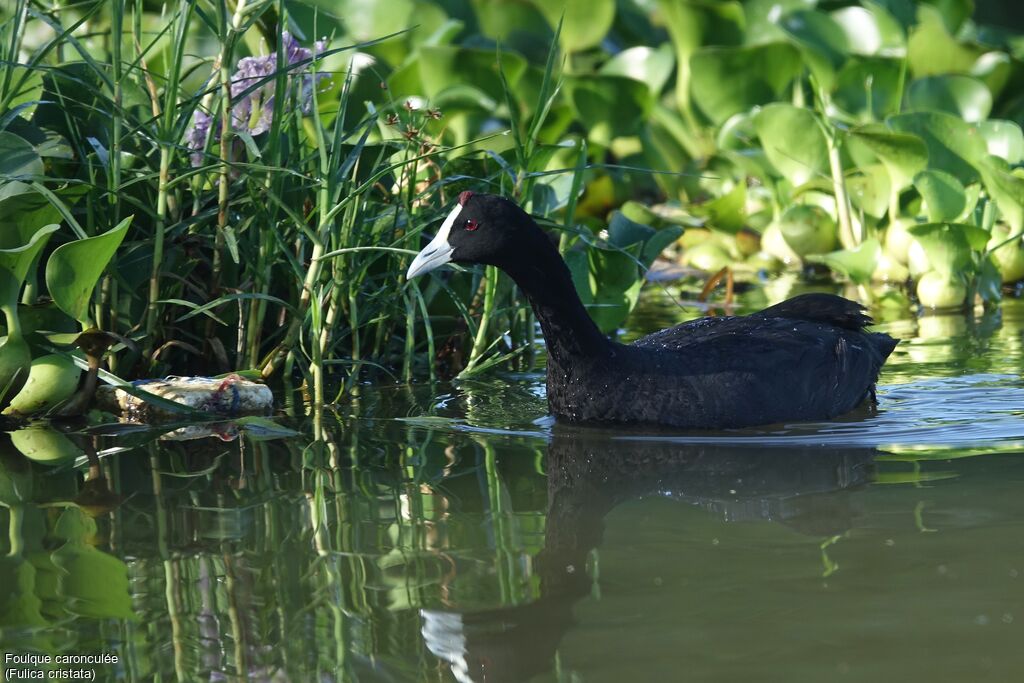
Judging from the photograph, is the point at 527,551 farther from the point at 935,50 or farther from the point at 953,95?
the point at 935,50

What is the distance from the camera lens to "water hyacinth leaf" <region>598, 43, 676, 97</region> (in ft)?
30.9

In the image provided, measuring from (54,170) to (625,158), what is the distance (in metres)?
5.41

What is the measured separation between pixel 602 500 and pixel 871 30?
6.33 m

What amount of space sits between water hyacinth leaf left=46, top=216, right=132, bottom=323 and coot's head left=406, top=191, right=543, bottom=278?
92 cm

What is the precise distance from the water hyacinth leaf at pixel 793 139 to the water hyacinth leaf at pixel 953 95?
2.44 ft

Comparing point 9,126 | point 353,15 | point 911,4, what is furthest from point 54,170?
point 911,4

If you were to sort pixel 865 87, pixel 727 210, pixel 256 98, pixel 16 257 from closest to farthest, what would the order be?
pixel 16 257, pixel 256 98, pixel 727 210, pixel 865 87

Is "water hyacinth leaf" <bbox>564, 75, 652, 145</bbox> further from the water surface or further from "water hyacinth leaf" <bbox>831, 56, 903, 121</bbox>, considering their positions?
the water surface

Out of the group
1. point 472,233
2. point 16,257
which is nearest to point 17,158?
point 16,257

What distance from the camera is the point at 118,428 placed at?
4613mm

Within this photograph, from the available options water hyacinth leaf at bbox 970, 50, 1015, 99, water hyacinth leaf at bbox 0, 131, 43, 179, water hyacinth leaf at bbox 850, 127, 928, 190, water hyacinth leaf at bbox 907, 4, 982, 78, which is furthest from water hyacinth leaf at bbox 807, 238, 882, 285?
water hyacinth leaf at bbox 0, 131, 43, 179

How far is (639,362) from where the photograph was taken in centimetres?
471

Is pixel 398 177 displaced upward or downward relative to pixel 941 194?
upward

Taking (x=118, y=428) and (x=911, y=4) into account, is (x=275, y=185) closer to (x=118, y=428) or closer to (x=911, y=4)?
(x=118, y=428)
